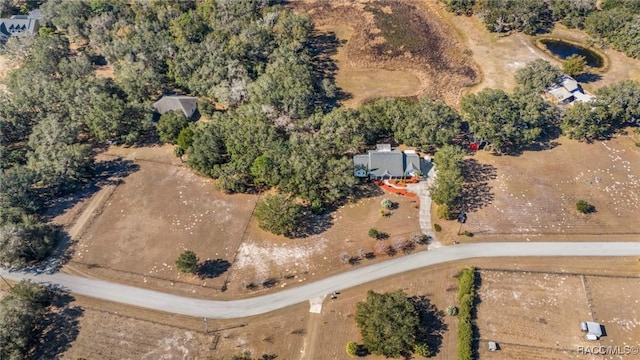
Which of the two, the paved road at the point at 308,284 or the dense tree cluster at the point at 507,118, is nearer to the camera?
the paved road at the point at 308,284

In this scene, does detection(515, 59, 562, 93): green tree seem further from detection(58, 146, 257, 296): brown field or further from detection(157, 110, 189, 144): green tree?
detection(157, 110, 189, 144): green tree

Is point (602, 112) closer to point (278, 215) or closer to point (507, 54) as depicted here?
point (507, 54)

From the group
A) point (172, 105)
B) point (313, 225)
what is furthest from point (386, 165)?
point (172, 105)

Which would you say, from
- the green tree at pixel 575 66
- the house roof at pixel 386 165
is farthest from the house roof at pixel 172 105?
the green tree at pixel 575 66

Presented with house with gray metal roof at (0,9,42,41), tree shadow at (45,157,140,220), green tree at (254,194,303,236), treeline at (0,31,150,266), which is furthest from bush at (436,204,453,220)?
house with gray metal roof at (0,9,42,41)

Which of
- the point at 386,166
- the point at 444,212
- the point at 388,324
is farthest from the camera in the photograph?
the point at 386,166

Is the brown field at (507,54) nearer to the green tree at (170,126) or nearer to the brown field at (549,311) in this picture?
the brown field at (549,311)

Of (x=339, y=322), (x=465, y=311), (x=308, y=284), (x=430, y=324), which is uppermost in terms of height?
(x=308, y=284)

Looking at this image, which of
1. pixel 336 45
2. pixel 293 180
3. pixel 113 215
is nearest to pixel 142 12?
pixel 336 45
